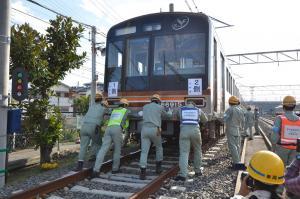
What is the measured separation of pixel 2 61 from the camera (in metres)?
6.77

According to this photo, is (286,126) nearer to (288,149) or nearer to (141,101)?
(288,149)

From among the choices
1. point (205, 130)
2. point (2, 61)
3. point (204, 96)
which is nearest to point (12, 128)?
point (2, 61)

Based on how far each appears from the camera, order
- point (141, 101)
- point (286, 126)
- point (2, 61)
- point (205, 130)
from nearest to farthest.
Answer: point (286, 126), point (2, 61), point (141, 101), point (205, 130)

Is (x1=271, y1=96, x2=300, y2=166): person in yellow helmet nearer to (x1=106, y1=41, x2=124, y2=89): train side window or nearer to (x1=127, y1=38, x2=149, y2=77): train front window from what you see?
(x1=127, y1=38, x2=149, y2=77): train front window

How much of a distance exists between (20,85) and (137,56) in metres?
3.16

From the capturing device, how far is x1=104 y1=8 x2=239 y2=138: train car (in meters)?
8.29

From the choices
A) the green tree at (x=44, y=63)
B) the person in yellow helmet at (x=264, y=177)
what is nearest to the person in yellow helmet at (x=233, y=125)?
the green tree at (x=44, y=63)

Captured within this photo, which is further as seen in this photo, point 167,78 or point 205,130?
point 205,130

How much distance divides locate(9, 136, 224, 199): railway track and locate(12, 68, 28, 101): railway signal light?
6.83 ft

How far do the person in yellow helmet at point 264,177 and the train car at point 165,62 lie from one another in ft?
18.0

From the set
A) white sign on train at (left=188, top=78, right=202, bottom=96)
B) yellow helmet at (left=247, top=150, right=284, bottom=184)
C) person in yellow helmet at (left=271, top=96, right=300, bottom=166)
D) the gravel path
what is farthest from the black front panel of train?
yellow helmet at (left=247, top=150, right=284, bottom=184)

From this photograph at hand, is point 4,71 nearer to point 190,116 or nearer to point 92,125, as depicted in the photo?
point 92,125

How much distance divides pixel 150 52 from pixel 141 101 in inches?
51.5

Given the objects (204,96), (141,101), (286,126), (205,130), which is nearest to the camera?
(286,126)
